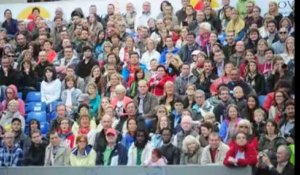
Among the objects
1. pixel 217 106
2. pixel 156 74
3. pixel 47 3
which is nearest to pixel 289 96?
pixel 217 106

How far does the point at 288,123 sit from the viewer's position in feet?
34.7

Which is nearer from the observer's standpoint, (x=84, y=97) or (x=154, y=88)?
(x=154, y=88)

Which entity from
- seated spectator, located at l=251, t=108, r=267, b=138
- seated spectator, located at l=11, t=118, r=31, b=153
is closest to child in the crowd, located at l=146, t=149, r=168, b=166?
seated spectator, located at l=251, t=108, r=267, b=138

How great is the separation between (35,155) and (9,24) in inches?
134

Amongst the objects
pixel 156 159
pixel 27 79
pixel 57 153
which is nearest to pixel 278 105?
pixel 156 159

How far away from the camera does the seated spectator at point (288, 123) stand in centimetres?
1044

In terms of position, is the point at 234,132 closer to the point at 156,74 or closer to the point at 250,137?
the point at 250,137

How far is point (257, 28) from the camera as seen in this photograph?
12.0 m

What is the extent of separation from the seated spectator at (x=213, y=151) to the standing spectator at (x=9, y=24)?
5219 mm

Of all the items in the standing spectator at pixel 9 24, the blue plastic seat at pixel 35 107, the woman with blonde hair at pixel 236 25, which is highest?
the standing spectator at pixel 9 24

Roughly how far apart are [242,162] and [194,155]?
87 cm

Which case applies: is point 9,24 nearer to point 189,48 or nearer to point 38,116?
point 38,116

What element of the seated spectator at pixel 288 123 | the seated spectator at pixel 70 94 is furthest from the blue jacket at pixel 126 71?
the seated spectator at pixel 288 123

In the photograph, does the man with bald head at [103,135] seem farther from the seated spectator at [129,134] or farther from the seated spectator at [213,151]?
the seated spectator at [213,151]
